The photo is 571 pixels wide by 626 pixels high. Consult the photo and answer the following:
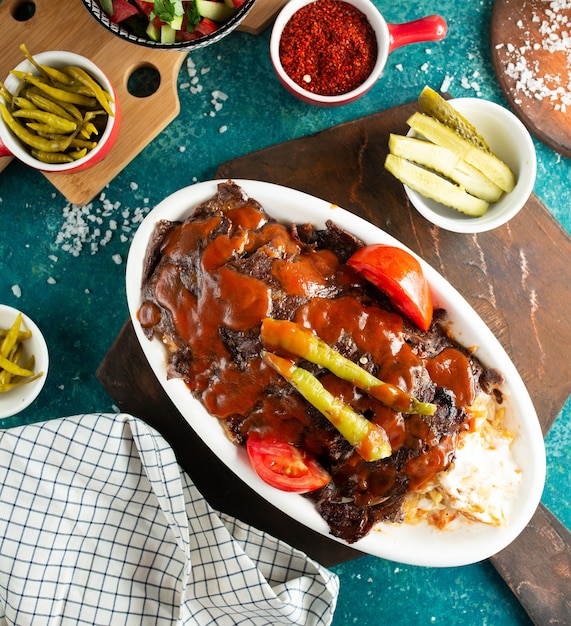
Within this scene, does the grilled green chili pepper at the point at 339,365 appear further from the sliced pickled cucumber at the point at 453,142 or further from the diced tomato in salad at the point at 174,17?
the diced tomato in salad at the point at 174,17

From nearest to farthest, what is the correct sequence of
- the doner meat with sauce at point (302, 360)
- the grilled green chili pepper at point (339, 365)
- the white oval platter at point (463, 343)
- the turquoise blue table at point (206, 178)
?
the grilled green chili pepper at point (339, 365)
the doner meat with sauce at point (302, 360)
the white oval platter at point (463, 343)
the turquoise blue table at point (206, 178)

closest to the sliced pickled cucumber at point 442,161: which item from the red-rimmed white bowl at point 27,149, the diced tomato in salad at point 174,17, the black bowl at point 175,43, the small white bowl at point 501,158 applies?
the small white bowl at point 501,158

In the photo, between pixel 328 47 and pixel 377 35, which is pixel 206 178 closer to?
pixel 328 47

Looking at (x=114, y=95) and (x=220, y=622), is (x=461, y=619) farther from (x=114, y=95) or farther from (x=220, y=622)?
(x=114, y=95)

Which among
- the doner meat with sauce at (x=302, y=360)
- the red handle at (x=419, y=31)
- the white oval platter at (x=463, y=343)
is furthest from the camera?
the red handle at (x=419, y=31)

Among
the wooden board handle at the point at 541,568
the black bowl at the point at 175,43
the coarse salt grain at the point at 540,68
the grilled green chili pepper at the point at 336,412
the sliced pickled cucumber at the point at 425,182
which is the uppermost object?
the black bowl at the point at 175,43

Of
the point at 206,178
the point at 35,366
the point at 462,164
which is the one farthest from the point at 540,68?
the point at 35,366

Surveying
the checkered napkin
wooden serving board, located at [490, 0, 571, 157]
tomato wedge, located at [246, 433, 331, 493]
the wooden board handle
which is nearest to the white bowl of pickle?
wooden serving board, located at [490, 0, 571, 157]
